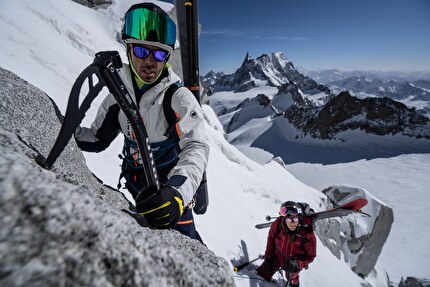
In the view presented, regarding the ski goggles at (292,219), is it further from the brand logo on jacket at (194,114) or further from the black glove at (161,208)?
the black glove at (161,208)

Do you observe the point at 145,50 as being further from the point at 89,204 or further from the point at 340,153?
the point at 340,153

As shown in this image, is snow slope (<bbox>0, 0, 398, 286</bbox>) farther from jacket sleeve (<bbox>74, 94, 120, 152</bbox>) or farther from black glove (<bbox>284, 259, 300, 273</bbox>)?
jacket sleeve (<bbox>74, 94, 120, 152</bbox>)

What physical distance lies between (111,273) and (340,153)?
5409cm

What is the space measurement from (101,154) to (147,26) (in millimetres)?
3822

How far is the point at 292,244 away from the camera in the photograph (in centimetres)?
730

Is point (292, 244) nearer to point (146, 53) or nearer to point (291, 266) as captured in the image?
point (291, 266)

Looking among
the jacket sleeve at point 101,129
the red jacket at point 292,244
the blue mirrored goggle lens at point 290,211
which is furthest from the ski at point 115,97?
the red jacket at point 292,244

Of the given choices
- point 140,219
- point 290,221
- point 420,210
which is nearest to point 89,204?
point 140,219

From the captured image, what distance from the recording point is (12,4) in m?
10.5

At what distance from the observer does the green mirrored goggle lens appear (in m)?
2.69

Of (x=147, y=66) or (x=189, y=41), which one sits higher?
(x=189, y=41)

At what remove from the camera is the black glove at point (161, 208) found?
1762mm

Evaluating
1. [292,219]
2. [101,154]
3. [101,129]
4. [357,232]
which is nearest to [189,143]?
[101,129]

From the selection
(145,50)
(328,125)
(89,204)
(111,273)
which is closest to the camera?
(111,273)
